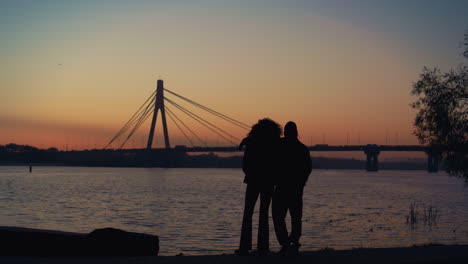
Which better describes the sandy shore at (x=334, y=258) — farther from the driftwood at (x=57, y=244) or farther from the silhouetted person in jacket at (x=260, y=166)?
the driftwood at (x=57, y=244)

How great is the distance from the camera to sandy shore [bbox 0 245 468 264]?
7.07m

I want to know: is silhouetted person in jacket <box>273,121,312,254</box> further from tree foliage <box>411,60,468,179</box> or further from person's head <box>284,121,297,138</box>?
tree foliage <box>411,60,468,179</box>

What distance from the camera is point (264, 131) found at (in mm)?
8148

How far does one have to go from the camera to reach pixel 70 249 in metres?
8.77

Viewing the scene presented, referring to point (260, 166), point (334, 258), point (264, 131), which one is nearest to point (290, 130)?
point (264, 131)

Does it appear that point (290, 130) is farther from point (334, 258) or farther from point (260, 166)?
point (334, 258)

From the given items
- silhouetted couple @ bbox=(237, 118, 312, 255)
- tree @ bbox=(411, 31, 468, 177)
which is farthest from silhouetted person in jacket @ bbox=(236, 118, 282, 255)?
tree @ bbox=(411, 31, 468, 177)

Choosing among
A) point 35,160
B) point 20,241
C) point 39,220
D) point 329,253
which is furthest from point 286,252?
point 35,160

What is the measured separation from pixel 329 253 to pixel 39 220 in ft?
63.4

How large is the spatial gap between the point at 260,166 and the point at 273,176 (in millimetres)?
269

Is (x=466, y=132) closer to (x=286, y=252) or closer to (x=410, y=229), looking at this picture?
(x=410, y=229)

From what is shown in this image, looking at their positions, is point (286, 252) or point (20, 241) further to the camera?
point (20, 241)

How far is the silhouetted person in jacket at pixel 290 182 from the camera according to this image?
8.30 meters

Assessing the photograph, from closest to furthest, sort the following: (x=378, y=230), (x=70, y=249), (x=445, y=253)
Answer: (x=445, y=253) → (x=70, y=249) → (x=378, y=230)
